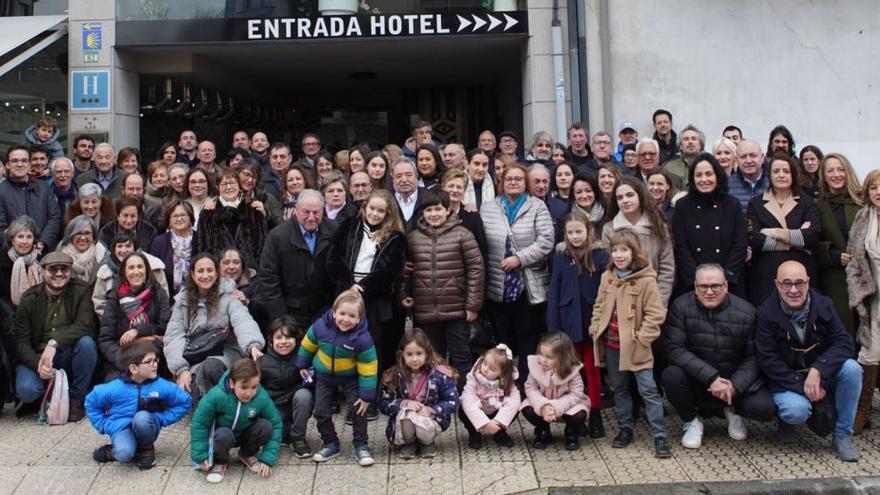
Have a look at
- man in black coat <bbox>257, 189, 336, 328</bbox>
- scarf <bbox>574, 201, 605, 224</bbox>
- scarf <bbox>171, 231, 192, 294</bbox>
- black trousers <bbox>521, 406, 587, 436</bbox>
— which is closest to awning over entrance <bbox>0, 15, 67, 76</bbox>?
scarf <bbox>171, 231, 192, 294</bbox>

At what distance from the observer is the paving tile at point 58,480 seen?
568 cm

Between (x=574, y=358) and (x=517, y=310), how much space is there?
0.99 m

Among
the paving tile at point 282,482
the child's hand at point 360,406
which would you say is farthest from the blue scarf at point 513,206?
the paving tile at point 282,482

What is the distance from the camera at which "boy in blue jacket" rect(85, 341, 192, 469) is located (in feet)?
19.4

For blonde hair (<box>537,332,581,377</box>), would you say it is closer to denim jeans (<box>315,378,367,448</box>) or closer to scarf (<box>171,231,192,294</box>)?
denim jeans (<box>315,378,367,448</box>)

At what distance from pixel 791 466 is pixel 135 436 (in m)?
4.55

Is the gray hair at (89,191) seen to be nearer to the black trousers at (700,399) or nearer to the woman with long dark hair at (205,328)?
the woman with long dark hair at (205,328)

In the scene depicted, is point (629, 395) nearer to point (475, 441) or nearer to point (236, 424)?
point (475, 441)

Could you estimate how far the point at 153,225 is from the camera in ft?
26.9

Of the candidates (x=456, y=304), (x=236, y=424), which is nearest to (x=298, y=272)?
(x=456, y=304)

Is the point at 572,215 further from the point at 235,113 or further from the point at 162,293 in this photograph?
the point at 235,113

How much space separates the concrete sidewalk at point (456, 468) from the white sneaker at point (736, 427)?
0.06m

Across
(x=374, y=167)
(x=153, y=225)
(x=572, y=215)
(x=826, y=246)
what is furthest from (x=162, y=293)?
(x=826, y=246)

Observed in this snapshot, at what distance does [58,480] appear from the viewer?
581 cm
